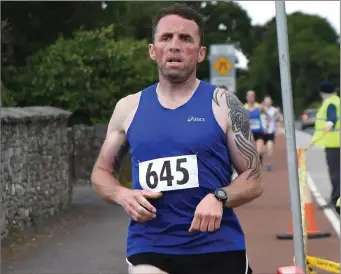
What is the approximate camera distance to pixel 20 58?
21.8m

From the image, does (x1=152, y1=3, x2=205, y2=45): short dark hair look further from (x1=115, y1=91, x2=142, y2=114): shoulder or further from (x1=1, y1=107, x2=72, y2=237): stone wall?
(x1=1, y1=107, x2=72, y2=237): stone wall

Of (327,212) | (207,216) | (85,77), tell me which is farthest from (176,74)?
(85,77)

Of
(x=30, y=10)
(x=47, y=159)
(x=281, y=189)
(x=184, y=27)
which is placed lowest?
(x=281, y=189)

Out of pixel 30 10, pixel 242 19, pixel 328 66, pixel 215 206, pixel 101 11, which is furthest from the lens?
pixel 328 66

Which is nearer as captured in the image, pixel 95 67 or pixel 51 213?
pixel 51 213

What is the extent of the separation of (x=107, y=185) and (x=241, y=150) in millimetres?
617

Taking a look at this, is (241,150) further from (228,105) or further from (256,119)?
(256,119)

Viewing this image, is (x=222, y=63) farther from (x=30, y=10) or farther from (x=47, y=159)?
(x=47, y=159)

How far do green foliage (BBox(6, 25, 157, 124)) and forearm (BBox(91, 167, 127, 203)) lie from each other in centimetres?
1325

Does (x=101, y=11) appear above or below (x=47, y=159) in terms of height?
above

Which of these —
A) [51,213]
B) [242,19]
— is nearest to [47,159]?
[51,213]

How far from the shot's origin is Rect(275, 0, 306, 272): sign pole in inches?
172

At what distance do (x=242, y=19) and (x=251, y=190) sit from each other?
981 inches

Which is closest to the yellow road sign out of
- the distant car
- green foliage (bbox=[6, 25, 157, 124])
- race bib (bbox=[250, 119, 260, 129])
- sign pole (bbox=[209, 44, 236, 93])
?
sign pole (bbox=[209, 44, 236, 93])
